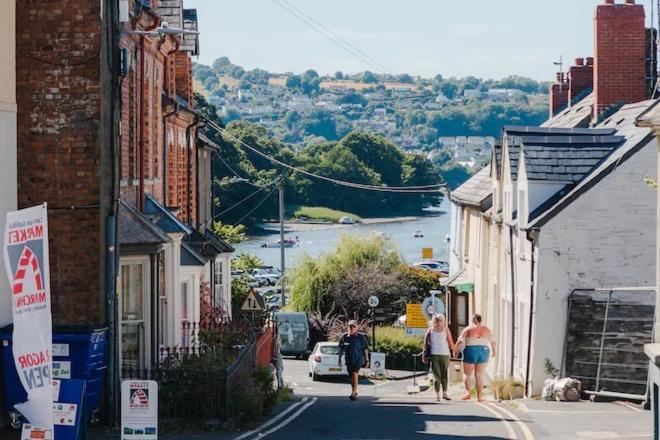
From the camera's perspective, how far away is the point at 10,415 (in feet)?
58.1

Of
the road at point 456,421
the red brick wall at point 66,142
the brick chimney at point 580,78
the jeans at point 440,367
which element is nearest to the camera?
the road at point 456,421

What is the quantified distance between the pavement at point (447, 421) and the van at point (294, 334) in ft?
91.0

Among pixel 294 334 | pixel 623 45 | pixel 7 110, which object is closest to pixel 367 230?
pixel 294 334

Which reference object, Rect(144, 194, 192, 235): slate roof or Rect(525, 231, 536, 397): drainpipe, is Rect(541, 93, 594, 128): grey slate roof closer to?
Rect(525, 231, 536, 397): drainpipe

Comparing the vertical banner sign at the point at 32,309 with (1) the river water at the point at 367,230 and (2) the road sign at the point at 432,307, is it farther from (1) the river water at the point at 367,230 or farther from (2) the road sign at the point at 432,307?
(1) the river water at the point at 367,230

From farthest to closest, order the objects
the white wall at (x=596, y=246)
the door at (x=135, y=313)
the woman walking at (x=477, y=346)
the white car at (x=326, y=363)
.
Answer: the white car at (x=326, y=363) → the white wall at (x=596, y=246) → the woman walking at (x=477, y=346) → the door at (x=135, y=313)

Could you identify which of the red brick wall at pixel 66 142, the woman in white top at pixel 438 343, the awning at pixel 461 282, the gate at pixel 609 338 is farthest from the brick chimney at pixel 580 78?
the red brick wall at pixel 66 142

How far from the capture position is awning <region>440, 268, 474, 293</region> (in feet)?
137

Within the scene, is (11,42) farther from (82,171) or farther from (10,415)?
(10,415)

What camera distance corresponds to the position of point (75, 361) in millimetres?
18094

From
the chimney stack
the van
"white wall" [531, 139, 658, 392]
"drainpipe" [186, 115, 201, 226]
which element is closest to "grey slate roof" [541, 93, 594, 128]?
the chimney stack

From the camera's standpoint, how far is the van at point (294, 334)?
175 ft

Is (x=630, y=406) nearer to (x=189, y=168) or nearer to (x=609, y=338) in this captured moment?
(x=609, y=338)

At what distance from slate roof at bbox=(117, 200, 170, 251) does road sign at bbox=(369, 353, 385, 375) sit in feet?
80.5
